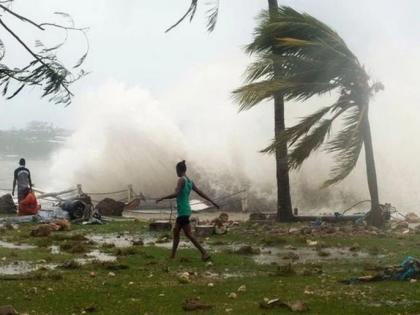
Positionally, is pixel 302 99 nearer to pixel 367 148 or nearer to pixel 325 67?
pixel 325 67

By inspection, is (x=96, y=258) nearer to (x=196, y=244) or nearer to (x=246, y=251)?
(x=196, y=244)

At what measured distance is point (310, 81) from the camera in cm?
1681

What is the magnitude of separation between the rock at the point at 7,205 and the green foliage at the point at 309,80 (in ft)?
30.7

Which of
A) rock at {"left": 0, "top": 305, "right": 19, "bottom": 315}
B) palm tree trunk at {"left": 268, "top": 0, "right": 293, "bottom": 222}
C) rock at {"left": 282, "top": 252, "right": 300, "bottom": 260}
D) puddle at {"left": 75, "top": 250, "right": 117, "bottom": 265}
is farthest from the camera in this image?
palm tree trunk at {"left": 268, "top": 0, "right": 293, "bottom": 222}

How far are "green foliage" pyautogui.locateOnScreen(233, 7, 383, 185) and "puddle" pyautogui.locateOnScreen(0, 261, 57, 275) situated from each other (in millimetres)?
6978

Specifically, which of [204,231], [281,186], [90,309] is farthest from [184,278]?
[281,186]

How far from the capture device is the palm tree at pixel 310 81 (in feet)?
54.0

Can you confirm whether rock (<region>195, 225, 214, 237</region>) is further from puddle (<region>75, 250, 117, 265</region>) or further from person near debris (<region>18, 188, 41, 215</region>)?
person near debris (<region>18, 188, 41, 215</region>)

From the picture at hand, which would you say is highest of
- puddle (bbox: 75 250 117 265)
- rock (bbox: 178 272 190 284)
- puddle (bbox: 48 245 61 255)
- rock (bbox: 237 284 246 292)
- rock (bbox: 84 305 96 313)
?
puddle (bbox: 48 245 61 255)

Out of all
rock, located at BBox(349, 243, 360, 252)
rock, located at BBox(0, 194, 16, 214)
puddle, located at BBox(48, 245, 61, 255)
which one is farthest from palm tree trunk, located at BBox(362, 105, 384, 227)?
rock, located at BBox(0, 194, 16, 214)

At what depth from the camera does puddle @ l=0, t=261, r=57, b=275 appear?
33.7 ft

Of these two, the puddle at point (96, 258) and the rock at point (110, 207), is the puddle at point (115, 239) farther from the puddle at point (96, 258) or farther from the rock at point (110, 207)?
the rock at point (110, 207)

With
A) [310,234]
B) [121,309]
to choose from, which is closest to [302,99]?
[310,234]

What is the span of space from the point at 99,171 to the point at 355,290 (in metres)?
35.4
